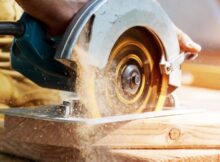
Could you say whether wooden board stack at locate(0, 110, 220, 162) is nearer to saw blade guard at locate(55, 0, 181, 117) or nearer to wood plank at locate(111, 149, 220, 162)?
wood plank at locate(111, 149, 220, 162)

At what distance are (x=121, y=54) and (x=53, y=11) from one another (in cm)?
23

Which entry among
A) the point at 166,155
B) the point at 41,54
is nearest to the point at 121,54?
the point at 41,54

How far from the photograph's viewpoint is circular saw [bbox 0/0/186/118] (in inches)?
51.4

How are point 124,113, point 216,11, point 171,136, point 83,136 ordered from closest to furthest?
point 83,136 → point 171,136 → point 124,113 → point 216,11

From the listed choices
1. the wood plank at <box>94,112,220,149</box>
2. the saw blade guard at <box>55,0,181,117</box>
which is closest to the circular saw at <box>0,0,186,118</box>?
the saw blade guard at <box>55,0,181,117</box>

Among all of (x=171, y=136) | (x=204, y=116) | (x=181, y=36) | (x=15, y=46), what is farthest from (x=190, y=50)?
(x=15, y=46)

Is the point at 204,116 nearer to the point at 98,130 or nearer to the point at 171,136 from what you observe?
the point at 171,136

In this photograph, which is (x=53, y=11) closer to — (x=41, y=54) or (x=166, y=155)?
(x=41, y=54)

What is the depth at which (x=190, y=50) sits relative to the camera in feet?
5.33

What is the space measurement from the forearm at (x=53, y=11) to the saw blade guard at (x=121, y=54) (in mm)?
31

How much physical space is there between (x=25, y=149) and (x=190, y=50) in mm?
574

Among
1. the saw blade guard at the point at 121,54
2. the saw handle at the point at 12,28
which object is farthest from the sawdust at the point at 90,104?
the saw handle at the point at 12,28

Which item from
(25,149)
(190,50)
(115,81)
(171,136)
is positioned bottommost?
(25,149)

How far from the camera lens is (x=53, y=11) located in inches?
52.0
